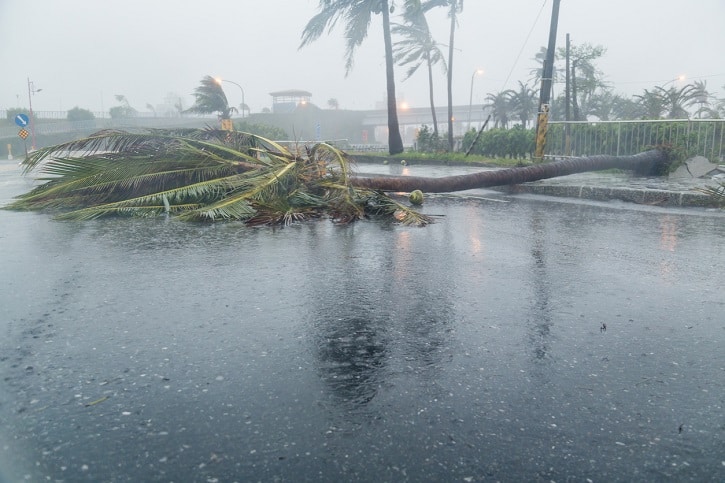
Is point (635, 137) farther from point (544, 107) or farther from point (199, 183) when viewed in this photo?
point (199, 183)

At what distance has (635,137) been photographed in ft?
50.0

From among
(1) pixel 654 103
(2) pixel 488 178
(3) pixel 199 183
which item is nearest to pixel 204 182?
(3) pixel 199 183

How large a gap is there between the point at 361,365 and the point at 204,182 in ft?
19.2

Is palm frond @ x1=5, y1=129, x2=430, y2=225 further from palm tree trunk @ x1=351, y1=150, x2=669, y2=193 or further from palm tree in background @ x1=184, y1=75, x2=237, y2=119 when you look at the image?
palm tree in background @ x1=184, y1=75, x2=237, y2=119

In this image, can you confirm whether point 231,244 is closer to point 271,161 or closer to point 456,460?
point 271,161

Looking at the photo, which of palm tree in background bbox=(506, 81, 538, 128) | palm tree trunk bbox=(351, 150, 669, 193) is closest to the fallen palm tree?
palm tree trunk bbox=(351, 150, 669, 193)

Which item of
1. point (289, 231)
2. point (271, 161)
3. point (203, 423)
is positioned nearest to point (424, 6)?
point (271, 161)

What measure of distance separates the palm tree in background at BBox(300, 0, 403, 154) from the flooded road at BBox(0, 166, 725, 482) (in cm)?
2212

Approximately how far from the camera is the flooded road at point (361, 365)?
6.45 feet

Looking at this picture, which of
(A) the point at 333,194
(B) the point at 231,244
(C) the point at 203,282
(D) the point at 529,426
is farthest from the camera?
(A) the point at 333,194

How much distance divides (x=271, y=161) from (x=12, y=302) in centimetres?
534

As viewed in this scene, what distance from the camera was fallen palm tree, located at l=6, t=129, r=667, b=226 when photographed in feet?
24.6

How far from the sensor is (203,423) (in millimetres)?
2174

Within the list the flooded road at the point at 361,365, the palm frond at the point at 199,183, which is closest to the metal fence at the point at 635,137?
the palm frond at the point at 199,183
